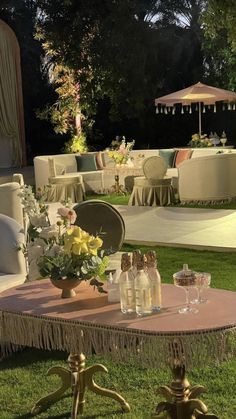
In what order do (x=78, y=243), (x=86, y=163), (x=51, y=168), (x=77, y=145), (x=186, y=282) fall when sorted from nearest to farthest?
(x=186, y=282) → (x=78, y=243) → (x=51, y=168) → (x=86, y=163) → (x=77, y=145)

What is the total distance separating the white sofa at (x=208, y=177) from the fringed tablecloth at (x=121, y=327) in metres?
7.28

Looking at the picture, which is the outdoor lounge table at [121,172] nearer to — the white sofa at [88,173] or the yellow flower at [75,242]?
the white sofa at [88,173]

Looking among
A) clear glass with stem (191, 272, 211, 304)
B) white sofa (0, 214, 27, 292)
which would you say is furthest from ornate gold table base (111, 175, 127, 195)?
clear glass with stem (191, 272, 211, 304)

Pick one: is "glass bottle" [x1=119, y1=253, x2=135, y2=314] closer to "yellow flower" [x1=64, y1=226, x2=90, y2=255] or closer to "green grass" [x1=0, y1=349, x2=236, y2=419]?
"yellow flower" [x1=64, y1=226, x2=90, y2=255]

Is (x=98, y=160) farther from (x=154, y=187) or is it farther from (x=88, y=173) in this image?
(x=154, y=187)

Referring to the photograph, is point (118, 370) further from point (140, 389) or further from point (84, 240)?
point (84, 240)

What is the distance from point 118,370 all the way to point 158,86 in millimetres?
14086

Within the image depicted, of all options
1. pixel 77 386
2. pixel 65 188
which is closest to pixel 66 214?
pixel 77 386

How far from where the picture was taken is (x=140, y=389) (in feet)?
11.7

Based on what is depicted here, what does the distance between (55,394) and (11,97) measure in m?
14.8

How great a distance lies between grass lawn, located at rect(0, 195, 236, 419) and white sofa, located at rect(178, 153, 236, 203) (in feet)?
21.4

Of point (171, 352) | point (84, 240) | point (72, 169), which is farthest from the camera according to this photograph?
point (72, 169)

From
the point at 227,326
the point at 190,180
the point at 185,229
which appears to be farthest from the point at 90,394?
the point at 190,180

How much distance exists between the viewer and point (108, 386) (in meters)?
3.64
